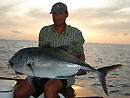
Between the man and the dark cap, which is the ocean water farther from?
the dark cap

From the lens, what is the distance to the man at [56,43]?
3.12 meters

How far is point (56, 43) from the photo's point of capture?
11.9 ft

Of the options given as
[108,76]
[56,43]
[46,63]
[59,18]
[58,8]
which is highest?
[58,8]

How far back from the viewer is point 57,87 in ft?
10.3

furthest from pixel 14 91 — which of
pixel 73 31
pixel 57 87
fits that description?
pixel 73 31

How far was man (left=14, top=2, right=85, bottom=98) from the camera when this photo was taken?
3.12m

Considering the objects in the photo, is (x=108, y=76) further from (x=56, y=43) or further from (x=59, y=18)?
(x=59, y=18)

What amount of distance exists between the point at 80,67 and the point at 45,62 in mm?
Answer: 537

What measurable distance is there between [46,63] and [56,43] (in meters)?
1.15

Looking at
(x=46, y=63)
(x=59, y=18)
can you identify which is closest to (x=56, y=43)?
(x=59, y=18)

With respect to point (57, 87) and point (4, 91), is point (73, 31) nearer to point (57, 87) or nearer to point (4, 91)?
point (57, 87)

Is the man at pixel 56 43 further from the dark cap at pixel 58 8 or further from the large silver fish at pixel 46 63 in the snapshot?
the large silver fish at pixel 46 63

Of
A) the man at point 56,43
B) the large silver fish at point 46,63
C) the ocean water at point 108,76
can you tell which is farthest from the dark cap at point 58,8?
the ocean water at point 108,76

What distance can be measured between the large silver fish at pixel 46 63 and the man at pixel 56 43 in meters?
0.30
